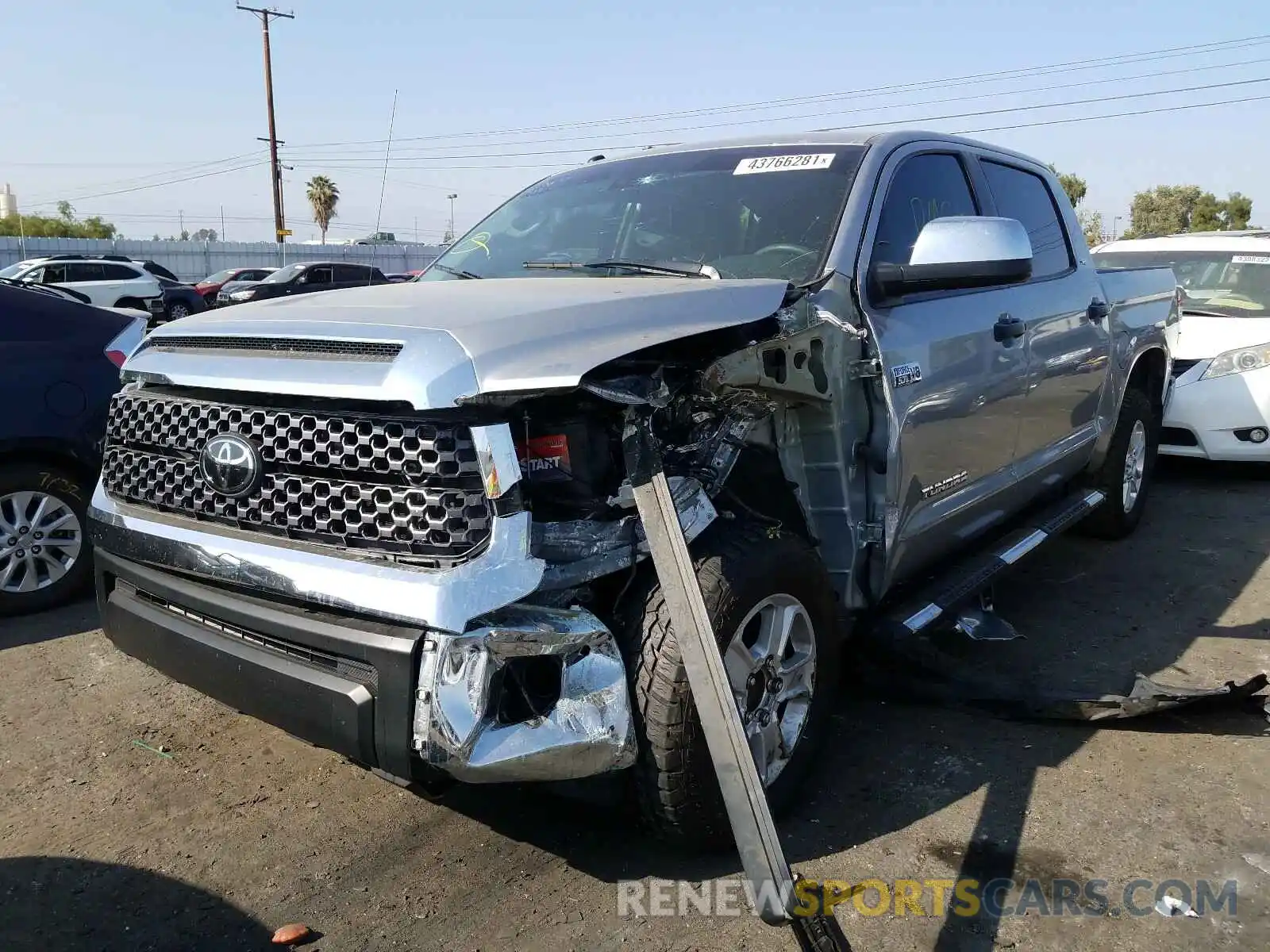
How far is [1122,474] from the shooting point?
226 inches

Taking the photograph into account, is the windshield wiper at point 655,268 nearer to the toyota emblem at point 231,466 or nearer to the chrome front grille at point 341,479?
the chrome front grille at point 341,479

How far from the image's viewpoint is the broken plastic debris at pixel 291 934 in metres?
2.42

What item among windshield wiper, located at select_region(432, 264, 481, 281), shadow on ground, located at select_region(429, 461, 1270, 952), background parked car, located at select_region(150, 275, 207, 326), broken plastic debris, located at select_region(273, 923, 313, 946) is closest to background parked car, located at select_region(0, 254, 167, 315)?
background parked car, located at select_region(150, 275, 207, 326)

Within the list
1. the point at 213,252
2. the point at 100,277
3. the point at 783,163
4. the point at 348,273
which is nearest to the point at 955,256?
the point at 783,163

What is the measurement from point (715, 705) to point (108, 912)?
158cm

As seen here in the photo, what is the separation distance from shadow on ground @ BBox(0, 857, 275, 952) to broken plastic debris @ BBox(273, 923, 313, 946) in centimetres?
2

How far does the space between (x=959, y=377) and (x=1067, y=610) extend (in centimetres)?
177

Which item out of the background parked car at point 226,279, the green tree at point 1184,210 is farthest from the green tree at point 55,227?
the green tree at point 1184,210

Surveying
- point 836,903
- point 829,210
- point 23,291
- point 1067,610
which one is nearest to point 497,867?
point 836,903

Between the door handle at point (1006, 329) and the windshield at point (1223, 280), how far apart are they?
448 cm

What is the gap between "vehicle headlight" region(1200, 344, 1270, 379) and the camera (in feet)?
23.9

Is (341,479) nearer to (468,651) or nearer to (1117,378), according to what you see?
(468,651)

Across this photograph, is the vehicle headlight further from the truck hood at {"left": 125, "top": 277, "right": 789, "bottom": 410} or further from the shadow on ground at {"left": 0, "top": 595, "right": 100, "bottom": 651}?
the shadow on ground at {"left": 0, "top": 595, "right": 100, "bottom": 651}

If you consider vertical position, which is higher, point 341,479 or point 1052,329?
point 1052,329
